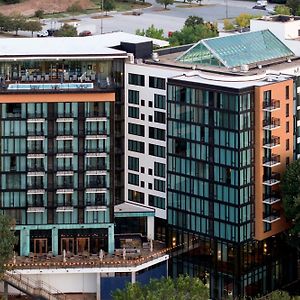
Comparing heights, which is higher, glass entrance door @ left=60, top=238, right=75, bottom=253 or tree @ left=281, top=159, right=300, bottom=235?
tree @ left=281, top=159, right=300, bottom=235

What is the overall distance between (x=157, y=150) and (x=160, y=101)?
3596mm

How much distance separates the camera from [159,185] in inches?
3472

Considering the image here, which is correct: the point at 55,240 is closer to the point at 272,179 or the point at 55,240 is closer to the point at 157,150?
the point at 157,150

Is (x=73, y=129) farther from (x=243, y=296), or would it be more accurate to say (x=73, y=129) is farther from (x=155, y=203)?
(x=243, y=296)

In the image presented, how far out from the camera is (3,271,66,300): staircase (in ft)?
278

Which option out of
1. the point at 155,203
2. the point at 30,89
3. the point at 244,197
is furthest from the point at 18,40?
the point at 244,197

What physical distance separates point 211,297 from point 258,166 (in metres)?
9.93

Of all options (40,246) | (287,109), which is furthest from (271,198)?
(40,246)

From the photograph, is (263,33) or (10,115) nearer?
(10,115)

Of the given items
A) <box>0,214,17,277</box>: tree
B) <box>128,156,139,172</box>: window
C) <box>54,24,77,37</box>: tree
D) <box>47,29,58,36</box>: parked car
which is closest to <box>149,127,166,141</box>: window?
<box>128,156,139,172</box>: window

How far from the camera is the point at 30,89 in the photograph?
85.1m

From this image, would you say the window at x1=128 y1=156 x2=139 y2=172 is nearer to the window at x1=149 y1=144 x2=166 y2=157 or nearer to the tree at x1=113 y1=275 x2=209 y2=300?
the window at x1=149 y1=144 x2=166 y2=157

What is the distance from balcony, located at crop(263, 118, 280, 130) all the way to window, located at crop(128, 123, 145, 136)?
31.9 feet

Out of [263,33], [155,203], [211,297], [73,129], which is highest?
[263,33]
